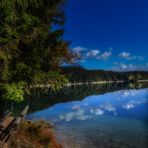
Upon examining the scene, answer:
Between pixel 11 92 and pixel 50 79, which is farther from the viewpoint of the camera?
pixel 50 79

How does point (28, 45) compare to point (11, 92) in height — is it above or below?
above

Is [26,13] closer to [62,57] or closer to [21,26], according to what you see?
[21,26]

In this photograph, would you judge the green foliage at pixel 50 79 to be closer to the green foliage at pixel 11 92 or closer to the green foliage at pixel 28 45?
the green foliage at pixel 28 45

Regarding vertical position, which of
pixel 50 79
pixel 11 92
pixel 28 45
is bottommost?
pixel 11 92

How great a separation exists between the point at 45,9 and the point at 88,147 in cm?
1015

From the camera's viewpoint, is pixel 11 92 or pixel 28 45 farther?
pixel 28 45

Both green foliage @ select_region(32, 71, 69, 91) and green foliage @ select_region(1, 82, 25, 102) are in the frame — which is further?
green foliage @ select_region(32, 71, 69, 91)

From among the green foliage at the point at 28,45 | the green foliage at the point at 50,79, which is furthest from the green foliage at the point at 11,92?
the green foliage at the point at 50,79

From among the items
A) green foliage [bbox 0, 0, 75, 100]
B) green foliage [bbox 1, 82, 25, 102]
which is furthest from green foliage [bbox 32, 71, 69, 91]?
green foliage [bbox 1, 82, 25, 102]

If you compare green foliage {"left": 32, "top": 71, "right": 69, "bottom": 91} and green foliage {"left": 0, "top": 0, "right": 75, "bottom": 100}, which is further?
green foliage {"left": 32, "top": 71, "right": 69, "bottom": 91}

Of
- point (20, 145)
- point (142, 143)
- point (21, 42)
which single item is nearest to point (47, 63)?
point (21, 42)

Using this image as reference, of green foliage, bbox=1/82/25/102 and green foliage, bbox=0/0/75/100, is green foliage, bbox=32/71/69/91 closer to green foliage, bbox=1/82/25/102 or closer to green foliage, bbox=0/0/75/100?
green foliage, bbox=0/0/75/100

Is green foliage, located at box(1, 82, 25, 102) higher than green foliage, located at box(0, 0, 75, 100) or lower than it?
lower

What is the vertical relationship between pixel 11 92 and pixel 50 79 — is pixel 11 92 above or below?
below
